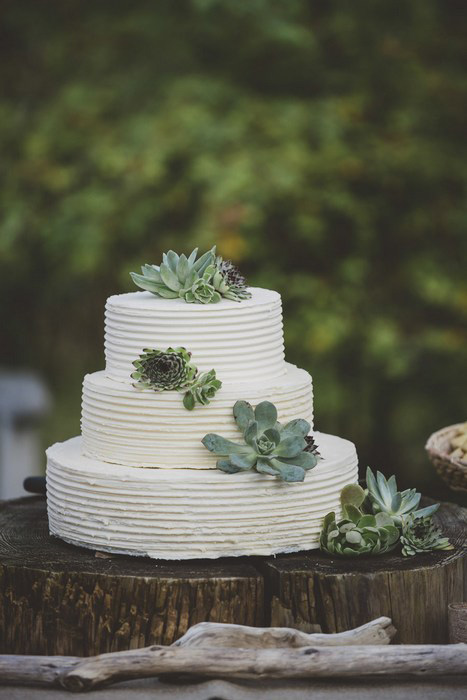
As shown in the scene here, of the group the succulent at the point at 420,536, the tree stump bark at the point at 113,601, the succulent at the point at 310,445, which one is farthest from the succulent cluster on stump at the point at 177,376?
the succulent at the point at 420,536

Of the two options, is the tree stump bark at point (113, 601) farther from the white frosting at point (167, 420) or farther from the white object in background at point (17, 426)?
the white object in background at point (17, 426)

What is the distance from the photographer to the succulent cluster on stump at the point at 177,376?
3.08 m

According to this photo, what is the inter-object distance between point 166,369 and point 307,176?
14.8 feet

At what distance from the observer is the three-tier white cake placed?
305 centimetres

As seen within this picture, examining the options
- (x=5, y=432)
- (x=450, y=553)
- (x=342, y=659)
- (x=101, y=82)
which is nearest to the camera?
(x=342, y=659)

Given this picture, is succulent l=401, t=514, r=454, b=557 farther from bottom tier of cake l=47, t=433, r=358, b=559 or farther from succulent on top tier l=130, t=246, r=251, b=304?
succulent on top tier l=130, t=246, r=251, b=304

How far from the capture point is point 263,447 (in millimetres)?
3047

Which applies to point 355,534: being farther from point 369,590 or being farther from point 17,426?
point 17,426

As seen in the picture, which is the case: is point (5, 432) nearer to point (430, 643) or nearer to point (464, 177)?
point (464, 177)

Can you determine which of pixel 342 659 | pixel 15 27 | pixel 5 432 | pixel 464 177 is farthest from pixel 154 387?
pixel 15 27

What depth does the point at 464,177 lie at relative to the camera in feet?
24.3

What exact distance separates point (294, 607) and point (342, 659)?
252 millimetres

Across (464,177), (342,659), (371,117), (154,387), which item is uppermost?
(371,117)

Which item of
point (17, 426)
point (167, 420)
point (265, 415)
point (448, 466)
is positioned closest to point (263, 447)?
point (265, 415)
